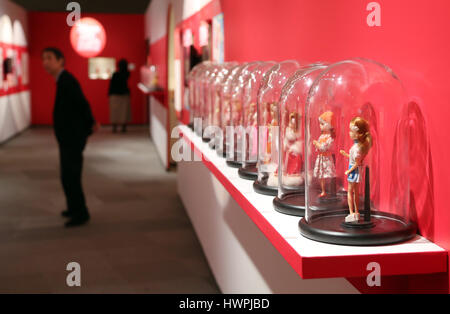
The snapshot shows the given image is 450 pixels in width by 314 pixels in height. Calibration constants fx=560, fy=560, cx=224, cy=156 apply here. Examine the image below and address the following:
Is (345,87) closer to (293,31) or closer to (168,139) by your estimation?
(293,31)

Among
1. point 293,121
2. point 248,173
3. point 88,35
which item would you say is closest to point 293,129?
point 293,121

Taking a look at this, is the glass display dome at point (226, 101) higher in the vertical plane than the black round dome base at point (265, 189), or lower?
higher

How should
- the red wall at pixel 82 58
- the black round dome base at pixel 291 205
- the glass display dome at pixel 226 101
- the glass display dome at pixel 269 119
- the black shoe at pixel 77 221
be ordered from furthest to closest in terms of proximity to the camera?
the red wall at pixel 82 58
the black shoe at pixel 77 221
the glass display dome at pixel 226 101
the glass display dome at pixel 269 119
the black round dome base at pixel 291 205

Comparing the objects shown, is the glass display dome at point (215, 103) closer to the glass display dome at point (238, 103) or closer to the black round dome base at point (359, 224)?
the glass display dome at point (238, 103)

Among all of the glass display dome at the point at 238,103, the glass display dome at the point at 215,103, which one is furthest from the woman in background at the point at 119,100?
the glass display dome at the point at 238,103

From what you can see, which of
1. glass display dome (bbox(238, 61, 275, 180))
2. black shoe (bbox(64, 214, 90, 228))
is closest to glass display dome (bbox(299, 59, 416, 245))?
glass display dome (bbox(238, 61, 275, 180))

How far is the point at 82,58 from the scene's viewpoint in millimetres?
16672

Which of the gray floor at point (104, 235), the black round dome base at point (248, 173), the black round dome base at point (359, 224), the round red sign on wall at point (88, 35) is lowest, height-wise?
the gray floor at point (104, 235)

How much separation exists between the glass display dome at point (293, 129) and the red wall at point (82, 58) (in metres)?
15.3

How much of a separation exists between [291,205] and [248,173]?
56 centimetres

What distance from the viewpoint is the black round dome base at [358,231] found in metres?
1.33

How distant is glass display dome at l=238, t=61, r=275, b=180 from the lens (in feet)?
7.80

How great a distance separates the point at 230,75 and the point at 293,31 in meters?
0.53

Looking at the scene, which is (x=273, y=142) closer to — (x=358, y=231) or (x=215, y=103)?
(x=358, y=231)
